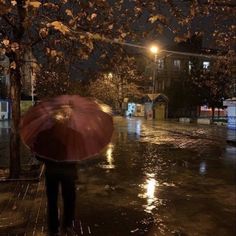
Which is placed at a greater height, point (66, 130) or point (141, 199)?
point (66, 130)

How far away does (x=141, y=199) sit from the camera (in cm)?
1025

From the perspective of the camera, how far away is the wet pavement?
26.0ft

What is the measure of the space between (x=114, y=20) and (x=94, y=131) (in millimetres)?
6058

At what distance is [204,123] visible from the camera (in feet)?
157

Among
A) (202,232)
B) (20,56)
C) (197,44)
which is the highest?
(197,44)

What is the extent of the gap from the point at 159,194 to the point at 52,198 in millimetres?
4512

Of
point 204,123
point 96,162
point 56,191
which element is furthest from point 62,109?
point 204,123

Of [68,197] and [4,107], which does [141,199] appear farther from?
[4,107]

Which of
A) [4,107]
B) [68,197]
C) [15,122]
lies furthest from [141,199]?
[4,107]

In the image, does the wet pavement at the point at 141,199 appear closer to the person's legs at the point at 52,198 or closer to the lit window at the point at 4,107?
the person's legs at the point at 52,198

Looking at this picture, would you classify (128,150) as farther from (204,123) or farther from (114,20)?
(204,123)

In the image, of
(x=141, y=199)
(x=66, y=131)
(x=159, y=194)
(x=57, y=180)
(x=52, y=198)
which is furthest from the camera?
(x=159, y=194)

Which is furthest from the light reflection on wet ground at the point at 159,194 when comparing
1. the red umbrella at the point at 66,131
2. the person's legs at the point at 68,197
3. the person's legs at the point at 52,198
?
the red umbrella at the point at 66,131

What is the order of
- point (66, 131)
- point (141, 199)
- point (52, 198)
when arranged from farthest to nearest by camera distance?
point (141, 199) < point (52, 198) < point (66, 131)
